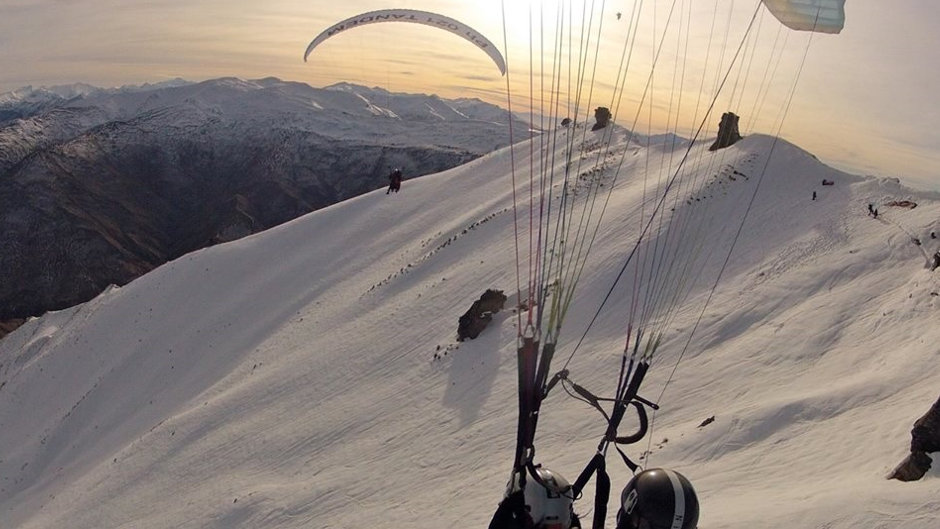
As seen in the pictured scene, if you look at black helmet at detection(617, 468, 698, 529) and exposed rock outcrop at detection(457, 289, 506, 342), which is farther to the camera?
exposed rock outcrop at detection(457, 289, 506, 342)

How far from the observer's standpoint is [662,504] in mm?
6152

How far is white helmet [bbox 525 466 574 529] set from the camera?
238 inches

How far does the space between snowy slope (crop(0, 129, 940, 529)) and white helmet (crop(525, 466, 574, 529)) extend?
3.30 meters

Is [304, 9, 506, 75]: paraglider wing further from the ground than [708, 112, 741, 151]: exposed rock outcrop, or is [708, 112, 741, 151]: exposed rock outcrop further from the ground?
[304, 9, 506, 75]: paraglider wing

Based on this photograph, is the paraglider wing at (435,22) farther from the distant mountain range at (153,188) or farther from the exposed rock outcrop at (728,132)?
the distant mountain range at (153,188)

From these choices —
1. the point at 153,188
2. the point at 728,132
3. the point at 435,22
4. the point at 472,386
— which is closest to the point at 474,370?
the point at 472,386

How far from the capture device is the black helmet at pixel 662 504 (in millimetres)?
6117

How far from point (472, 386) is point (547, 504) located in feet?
40.5

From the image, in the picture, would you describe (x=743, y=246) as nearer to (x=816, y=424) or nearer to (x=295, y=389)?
(x=816, y=424)

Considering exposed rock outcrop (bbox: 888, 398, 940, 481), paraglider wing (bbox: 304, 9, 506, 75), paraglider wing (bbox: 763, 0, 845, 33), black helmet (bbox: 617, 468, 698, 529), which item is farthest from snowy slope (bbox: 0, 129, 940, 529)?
paraglider wing (bbox: 304, 9, 506, 75)

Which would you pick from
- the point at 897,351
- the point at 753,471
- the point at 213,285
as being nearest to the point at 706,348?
the point at 897,351

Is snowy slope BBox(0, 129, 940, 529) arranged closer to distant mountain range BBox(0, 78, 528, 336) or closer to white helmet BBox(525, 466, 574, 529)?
white helmet BBox(525, 466, 574, 529)

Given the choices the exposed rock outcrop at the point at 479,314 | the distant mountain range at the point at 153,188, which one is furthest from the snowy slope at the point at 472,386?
the distant mountain range at the point at 153,188

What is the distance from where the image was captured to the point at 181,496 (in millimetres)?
17719
